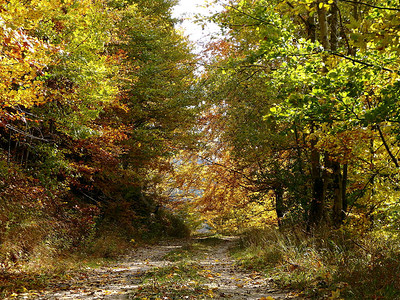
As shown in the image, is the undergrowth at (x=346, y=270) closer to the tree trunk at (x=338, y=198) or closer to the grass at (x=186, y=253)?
the tree trunk at (x=338, y=198)

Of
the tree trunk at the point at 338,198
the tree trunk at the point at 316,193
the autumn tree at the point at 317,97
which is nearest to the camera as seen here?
the autumn tree at the point at 317,97

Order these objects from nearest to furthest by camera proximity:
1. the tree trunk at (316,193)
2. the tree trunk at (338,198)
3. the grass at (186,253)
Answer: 1. the tree trunk at (338,198)
2. the tree trunk at (316,193)
3. the grass at (186,253)

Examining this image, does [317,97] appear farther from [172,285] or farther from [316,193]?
[316,193]

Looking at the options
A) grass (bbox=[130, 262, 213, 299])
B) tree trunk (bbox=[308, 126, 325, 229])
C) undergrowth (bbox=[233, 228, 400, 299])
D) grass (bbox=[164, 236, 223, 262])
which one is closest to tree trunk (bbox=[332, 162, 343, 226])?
tree trunk (bbox=[308, 126, 325, 229])

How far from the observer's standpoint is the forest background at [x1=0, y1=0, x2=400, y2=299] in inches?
167

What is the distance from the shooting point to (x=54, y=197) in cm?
884

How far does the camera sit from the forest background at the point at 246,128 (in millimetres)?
4246

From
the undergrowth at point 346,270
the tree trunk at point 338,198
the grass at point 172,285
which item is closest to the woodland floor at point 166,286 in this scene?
the grass at point 172,285

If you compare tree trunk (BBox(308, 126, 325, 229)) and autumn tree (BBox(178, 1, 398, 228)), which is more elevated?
autumn tree (BBox(178, 1, 398, 228))

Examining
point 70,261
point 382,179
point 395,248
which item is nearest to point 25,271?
point 70,261

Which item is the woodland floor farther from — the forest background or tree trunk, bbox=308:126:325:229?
tree trunk, bbox=308:126:325:229

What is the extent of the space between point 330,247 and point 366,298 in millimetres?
2771

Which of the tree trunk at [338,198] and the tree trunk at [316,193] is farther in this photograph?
the tree trunk at [316,193]

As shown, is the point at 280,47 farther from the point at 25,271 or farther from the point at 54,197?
the point at 54,197
